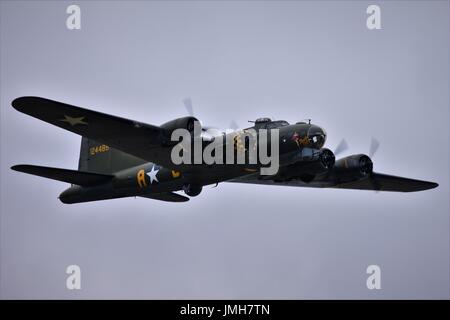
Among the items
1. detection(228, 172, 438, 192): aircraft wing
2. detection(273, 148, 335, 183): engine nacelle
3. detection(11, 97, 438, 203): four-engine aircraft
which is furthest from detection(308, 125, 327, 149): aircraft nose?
detection(228, 172, 438, 192): aircraft wing

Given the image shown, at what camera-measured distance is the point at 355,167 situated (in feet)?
111

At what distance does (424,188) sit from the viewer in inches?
1487

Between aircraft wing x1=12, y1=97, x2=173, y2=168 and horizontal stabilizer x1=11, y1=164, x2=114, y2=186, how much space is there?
2.78 metres

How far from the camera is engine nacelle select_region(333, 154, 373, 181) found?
34.0 m

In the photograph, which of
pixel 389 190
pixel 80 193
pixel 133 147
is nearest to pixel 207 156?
pixel 133 147

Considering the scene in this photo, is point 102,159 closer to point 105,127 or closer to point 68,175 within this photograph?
point 68,175

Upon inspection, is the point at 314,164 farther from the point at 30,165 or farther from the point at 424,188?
the point at 30,165

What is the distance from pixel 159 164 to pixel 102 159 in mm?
4021

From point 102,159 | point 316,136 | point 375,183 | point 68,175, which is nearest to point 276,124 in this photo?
point 316,136

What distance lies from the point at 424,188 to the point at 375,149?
4934 mm

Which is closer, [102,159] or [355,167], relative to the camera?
[355,167]

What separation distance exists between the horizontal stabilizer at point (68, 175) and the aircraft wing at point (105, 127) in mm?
2778

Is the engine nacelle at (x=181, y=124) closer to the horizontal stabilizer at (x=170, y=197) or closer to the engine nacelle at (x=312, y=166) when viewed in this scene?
the engine nacelle at (x=312, y=166)

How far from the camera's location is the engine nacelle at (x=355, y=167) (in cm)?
3400
